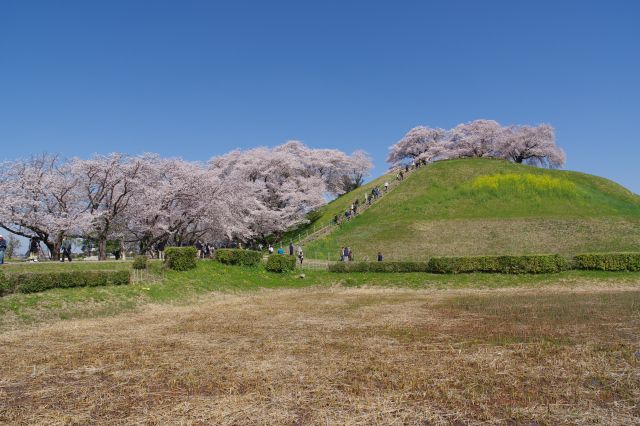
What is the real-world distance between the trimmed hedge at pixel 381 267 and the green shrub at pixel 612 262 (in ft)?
36.0

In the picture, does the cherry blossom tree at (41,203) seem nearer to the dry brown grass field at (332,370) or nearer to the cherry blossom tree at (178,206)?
the cherry blossom tree at (178,206)

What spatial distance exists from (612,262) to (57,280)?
33.6 m

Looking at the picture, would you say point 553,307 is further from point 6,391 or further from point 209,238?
point 209,238

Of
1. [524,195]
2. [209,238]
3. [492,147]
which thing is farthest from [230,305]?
[492,147]

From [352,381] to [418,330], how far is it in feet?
19.2

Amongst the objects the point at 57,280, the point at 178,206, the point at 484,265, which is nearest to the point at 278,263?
the point at 484,265

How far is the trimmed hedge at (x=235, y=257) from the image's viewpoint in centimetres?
3309

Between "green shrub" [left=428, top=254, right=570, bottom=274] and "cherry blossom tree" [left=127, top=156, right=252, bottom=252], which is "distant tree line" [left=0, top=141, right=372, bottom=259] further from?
"green shrub" [left=428, top=254, right=570, bottom=274]

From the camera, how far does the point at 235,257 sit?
33.3 m

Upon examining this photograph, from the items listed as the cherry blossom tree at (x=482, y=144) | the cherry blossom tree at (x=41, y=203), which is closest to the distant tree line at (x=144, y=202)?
the cherry blossom tree at (x=41, y=203)

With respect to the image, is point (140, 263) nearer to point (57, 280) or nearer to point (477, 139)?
point (57, 280)

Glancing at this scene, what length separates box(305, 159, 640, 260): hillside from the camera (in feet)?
145

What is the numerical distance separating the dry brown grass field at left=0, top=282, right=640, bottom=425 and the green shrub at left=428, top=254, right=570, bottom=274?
1558cm

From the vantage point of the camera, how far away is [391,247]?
46.1 meters
